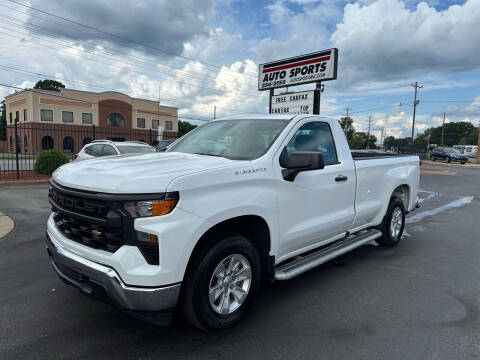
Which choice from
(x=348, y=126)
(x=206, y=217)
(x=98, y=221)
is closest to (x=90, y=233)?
(x=98, y=221)

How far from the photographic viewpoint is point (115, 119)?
5481 cm

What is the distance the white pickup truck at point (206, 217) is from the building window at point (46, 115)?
51.5 m

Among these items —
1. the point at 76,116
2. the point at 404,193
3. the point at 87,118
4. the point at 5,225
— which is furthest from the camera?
the point at 87,118

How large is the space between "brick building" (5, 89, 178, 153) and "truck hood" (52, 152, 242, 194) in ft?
138

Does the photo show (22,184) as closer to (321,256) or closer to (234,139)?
(234,139)

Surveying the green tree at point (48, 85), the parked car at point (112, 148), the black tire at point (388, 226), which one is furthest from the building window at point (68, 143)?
the black tire at point (388, 226)

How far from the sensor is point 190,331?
3.10 metres

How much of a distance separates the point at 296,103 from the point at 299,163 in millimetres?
11858

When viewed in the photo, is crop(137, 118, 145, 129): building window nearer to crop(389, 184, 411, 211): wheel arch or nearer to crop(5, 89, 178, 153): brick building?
crop(5, 89, 178, 153): brick building

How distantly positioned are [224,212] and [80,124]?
54.5 m

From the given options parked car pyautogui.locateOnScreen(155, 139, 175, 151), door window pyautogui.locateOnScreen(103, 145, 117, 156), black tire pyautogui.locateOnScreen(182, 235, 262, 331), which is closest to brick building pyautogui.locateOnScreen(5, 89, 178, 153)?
parked car pyautogui.locateOnScreen(155, 139, 175, 151)

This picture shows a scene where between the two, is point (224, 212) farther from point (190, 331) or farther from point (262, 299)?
point (262, 299)

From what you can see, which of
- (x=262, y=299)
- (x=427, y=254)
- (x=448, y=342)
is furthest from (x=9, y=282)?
(x=427, y=254)

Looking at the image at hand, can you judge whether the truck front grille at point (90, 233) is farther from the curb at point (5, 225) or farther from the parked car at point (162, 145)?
the curb at point (5, 225)
